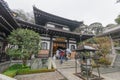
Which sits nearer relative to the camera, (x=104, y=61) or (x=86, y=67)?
(x=86, y=67)

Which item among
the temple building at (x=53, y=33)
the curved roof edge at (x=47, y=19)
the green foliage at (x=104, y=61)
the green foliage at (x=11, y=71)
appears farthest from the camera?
the curved roof edge at (x=47, y=19)

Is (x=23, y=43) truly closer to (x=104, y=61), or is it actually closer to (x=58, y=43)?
(x=58, y=43)

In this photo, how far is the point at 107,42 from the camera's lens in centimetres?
1605

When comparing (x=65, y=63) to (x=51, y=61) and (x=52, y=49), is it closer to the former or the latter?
(x=51, y=61)

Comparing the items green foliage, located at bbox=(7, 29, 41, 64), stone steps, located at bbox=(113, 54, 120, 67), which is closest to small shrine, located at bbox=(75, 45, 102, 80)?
green foliage, located at bbox=(7, 29, 41, 64)

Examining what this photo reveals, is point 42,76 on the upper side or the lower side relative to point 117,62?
lower

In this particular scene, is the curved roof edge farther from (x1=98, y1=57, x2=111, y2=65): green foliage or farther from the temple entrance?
(x1=98, y1=57, x2=111, y2=65): green foliage

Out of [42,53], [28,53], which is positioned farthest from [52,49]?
[28,53]

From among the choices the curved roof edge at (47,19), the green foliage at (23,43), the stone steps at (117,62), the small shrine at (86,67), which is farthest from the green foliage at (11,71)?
the stone steps at (117,62)

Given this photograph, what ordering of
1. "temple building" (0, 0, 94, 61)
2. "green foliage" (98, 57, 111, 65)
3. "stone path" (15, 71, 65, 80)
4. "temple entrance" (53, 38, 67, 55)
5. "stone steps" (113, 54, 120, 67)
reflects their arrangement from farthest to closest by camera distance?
"temple entrance" (53, 38, 67, 55), "temple building" (0, 0, 94, 61), "green foliage" (98, 57, 111, 65), "stone steps" (113, 54, 120, 67), "stone path" (15, 71, 65, 80)

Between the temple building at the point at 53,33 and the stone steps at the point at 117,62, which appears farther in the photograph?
the temple building at the point at 53,33

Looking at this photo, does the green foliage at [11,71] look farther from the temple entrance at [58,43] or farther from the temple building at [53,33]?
the temple entrance at [58,43]

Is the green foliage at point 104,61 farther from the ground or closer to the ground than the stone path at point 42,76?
farther from the ground

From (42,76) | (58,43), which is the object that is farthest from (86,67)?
(58,43)
